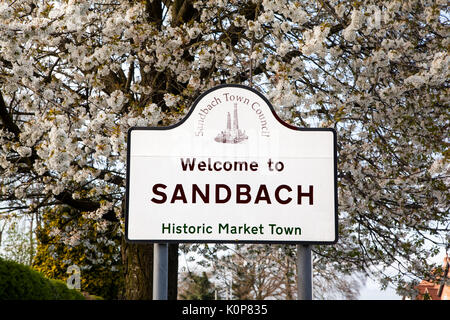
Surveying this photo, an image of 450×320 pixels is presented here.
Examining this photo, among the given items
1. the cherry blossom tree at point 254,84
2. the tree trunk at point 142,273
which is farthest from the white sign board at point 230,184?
the tree trunk at point 142,273

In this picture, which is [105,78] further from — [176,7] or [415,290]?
[415,290]

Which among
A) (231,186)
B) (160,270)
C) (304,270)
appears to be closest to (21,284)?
(160,270)

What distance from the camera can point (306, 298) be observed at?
11.7 feet

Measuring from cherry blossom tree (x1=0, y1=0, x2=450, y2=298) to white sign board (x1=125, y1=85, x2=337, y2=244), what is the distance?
118 inches

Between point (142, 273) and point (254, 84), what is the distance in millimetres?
3409

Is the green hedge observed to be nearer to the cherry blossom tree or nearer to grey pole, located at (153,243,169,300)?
the cherry blossom tree

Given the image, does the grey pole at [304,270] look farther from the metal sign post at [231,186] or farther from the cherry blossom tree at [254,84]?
the cherry blossom tree at [254,84]

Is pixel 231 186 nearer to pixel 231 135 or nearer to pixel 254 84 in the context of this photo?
pixel 231 135

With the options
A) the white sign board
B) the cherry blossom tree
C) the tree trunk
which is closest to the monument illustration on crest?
the white sign board

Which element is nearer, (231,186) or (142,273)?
(231,186)

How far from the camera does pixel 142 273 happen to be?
9.07 meters

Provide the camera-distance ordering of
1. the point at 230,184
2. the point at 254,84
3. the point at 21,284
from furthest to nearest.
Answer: the point at 254,84, the point at 21,284, the point at 230,184
